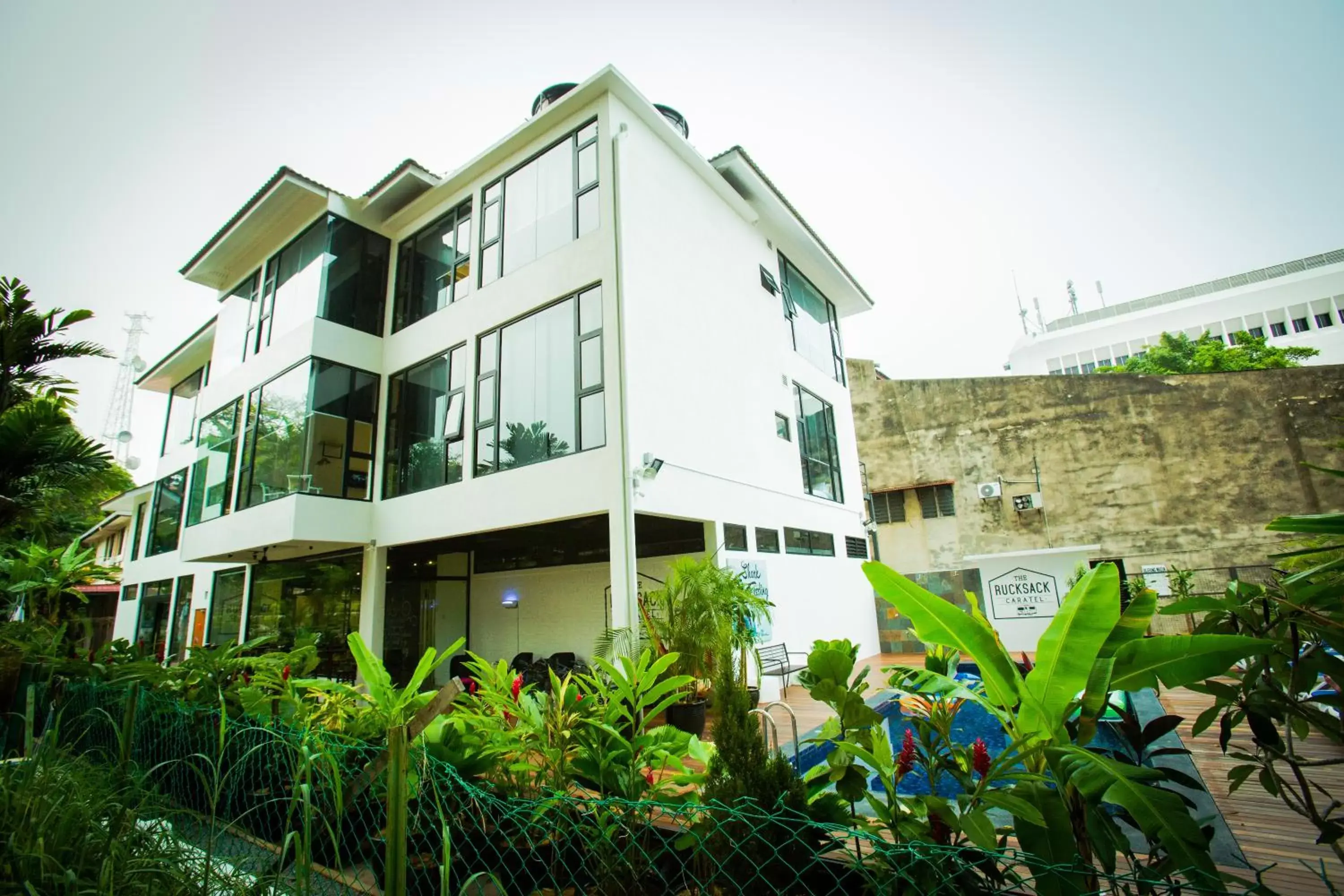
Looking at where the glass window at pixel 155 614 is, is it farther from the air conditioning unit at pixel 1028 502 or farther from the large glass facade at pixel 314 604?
the air conditioning unit at pixel 1028 502

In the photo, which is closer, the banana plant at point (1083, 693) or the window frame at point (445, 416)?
the banana plant at point (1083, 693)

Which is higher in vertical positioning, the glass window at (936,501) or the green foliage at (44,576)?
the glass window at (936,501)

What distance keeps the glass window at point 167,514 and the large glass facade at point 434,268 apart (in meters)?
10.1

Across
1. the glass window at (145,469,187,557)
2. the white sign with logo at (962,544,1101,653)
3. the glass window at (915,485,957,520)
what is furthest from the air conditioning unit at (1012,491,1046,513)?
the glass window at (145,469,187,557)

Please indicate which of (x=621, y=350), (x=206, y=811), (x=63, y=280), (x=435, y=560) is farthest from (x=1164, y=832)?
(x=63, y=280)

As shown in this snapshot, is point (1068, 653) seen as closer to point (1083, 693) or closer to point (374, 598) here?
point (1083, 693)

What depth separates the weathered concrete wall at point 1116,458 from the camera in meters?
14.3

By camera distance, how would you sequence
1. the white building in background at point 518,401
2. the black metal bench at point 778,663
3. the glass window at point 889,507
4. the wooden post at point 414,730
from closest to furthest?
1. the wooden post at point 414,730
2. the white building in background at point 518,401
3. the black metal bench at point 778,663
4. the glass window at point 889,507

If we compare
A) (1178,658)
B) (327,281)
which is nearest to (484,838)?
(1178,658)

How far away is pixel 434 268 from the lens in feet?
35.1

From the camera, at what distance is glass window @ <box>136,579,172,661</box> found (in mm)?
15930

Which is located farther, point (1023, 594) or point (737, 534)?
point (1023, 594)

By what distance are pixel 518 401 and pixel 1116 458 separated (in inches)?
604

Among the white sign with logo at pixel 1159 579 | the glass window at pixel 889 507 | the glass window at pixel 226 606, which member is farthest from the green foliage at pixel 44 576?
the white sign with logo at pixel 1159 579
